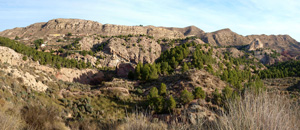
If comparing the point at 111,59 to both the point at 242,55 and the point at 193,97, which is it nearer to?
the point at 193,97

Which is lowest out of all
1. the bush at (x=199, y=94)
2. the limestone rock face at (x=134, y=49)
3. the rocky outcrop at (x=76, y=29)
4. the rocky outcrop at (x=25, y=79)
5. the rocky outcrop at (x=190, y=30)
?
the bush at (x=199, y=94)

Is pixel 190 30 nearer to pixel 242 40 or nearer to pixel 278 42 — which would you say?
pixel 242 40

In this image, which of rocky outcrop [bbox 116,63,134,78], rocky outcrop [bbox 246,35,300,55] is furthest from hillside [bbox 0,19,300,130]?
rocky outcrop [bbox 246,35,300,55]

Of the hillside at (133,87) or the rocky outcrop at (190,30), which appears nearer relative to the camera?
the hillside at (133,87)

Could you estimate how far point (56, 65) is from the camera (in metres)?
43.0

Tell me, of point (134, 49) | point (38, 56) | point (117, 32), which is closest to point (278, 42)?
point (117, 32)

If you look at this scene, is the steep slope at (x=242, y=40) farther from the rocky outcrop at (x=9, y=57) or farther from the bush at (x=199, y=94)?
the rocky outcrop at (x=9, y=57)

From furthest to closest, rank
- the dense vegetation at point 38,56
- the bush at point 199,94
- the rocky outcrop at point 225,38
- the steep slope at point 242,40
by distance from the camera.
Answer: the rocky outcrop at point 225,38
the steep slope at point 242,40
the dense vegetation at point 38,56
the bush at point 199,94

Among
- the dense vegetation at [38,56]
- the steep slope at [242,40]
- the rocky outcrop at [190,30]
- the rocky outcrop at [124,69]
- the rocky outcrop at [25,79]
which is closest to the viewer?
the rocky outcrop at [25,79]

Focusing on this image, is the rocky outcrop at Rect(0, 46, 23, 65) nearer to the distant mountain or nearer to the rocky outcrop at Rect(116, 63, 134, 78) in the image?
the rocky outcrop at Rect(116, 63, 134, 78)

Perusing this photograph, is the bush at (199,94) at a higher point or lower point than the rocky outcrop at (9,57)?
lower

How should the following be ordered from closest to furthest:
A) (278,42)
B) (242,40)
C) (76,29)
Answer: (76,29) → (242,40) → (278,42)

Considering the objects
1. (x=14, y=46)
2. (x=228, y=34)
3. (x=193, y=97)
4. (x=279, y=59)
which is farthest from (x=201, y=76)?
(x=228, y=34)

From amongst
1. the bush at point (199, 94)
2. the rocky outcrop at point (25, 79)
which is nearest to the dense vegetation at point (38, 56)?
the rocky outcrop at point (25, 79)
